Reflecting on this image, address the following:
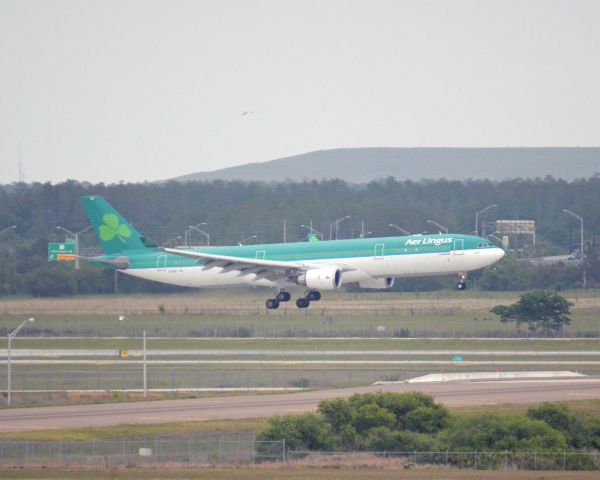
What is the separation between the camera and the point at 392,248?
68.2m

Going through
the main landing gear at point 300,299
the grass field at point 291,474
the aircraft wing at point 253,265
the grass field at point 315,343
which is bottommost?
the grass field at point 291,474

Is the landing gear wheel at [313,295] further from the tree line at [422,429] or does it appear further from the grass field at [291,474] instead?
the grass field at [291,474]

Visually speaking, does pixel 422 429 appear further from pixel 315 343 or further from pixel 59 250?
pixel 59 250

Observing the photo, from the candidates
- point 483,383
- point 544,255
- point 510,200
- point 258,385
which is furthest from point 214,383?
point 510,200

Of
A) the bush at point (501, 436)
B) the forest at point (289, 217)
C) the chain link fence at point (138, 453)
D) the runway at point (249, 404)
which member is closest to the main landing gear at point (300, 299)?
the runway at point (249, 404)

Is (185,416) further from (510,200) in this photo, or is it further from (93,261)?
(510,200)

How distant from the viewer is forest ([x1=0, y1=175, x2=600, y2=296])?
338ft

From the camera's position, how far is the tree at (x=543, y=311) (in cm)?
Answer: 7825

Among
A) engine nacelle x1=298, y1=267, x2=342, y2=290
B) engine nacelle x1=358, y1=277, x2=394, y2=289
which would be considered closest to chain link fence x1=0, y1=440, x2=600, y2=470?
engine nacelle x1=298, y1=267, x2=342, y2=290

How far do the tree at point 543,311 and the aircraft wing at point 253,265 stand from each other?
1490cm

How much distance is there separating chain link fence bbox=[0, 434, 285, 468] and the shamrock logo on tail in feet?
114

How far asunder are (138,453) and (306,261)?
31.7 m

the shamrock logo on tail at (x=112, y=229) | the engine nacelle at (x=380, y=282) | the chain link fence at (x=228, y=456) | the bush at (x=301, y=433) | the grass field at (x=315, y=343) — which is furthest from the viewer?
the shamrock logo on tail at (x=112, y=229)

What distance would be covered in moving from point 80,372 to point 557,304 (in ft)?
98.4
